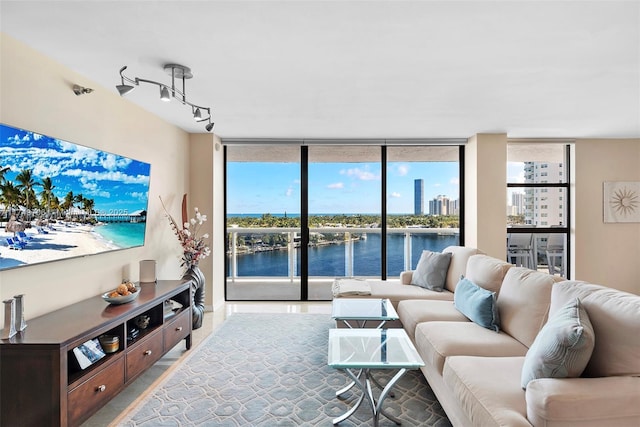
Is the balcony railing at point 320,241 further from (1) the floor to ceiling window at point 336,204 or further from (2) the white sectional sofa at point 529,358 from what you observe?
(2) the white sectional sofa at point 529,358

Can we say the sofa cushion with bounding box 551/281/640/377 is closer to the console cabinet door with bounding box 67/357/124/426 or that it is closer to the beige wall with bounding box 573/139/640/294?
the console cabinet door with bounding box 67/357/124/426

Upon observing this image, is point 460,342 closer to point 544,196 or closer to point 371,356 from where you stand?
point 371,356

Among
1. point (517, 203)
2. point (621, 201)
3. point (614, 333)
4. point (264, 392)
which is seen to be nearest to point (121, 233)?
point (264, 392)

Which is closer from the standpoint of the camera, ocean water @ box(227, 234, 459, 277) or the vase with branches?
the vase with branches

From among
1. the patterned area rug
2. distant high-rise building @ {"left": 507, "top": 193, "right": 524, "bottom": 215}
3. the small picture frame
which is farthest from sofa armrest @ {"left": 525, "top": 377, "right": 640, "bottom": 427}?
distant high-rise building @ {"left": 507, "top": 193, "right": 524, "bottom": 215}

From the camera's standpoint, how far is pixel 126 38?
7.45 feet

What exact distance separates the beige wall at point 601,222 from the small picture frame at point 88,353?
6.10m

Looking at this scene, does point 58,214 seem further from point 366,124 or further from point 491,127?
point 491,127

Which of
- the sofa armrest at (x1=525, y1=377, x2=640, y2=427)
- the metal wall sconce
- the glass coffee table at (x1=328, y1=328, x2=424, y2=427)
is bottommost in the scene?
the glass coffee table at (x1=328, y1=328, x2=424, y2=427)

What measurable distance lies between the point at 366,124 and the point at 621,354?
3404 mm

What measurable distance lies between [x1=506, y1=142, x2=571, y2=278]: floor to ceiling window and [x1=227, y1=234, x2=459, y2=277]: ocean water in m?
1.00

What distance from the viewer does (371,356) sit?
2219 millimetres

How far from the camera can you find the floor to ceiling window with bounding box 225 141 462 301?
5.51 m

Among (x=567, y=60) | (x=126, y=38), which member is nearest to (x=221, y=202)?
(x=126, y=38)
